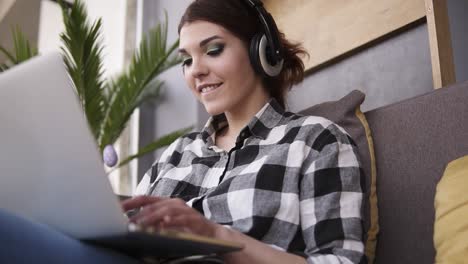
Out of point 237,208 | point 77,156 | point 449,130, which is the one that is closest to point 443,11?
point 449,130

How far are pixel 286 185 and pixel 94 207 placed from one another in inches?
18.2

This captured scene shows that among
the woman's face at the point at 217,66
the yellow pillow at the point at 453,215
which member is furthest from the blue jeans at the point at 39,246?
the woman's face at the point at 217,66

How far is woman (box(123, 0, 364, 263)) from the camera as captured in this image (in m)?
0.74

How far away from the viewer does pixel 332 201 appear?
2.63 ft

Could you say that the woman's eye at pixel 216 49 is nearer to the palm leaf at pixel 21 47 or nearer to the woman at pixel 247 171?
the woman at pixel 247 171

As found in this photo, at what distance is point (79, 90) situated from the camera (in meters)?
2.19

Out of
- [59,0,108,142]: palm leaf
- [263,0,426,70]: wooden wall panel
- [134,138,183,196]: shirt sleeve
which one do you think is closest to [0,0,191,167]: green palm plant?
[59,0,108,142]: palm leaf

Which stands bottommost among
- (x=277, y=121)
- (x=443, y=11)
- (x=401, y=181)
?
(x=401, y=181)

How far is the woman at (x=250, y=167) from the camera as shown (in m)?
0.74

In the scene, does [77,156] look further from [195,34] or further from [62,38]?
[62,38]

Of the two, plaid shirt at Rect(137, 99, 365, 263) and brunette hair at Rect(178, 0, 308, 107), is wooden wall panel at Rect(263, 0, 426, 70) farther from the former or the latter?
plaid shirt at Rect(137, 99, 365, 263)

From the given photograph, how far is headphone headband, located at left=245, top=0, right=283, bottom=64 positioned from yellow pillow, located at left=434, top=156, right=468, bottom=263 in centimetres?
44

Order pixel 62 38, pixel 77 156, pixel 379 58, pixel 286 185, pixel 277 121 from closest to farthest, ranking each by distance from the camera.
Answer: pixel 77 156
pixel 286 185
pixel 277 121
pixel 379 58
pixel 62 38

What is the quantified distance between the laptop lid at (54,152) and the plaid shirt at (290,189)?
378mm
